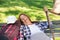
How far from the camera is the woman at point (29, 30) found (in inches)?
87.2

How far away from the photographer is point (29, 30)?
7.34 feet

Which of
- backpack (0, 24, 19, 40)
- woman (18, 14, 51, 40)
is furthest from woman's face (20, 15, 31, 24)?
backpack (0, 24, 19, 40)

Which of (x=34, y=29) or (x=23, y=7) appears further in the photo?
(x=23, y=7)

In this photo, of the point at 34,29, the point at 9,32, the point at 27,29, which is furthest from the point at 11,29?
the point at 34,29

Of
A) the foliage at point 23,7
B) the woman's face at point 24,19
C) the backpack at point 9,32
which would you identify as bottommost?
the backpack at point 9,32

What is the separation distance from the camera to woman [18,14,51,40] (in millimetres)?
2215

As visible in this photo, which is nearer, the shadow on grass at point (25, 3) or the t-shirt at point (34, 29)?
the t-shirt at point (34, 29)

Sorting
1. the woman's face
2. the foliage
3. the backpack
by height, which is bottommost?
the backpack

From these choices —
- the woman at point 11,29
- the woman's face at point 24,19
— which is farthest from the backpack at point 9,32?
the woman's face at point 24,19

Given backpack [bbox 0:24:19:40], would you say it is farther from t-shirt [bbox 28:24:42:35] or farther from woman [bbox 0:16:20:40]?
t-shirt [bbox 28:24:42:35]

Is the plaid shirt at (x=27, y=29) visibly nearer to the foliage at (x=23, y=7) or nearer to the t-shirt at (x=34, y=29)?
the t-shirt at (x=34, y=29)

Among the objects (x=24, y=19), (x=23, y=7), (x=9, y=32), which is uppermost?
(x=23, y=7)

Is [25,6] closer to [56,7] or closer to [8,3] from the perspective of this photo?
[8,3]

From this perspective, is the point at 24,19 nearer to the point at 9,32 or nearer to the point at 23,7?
the point at 23,7
